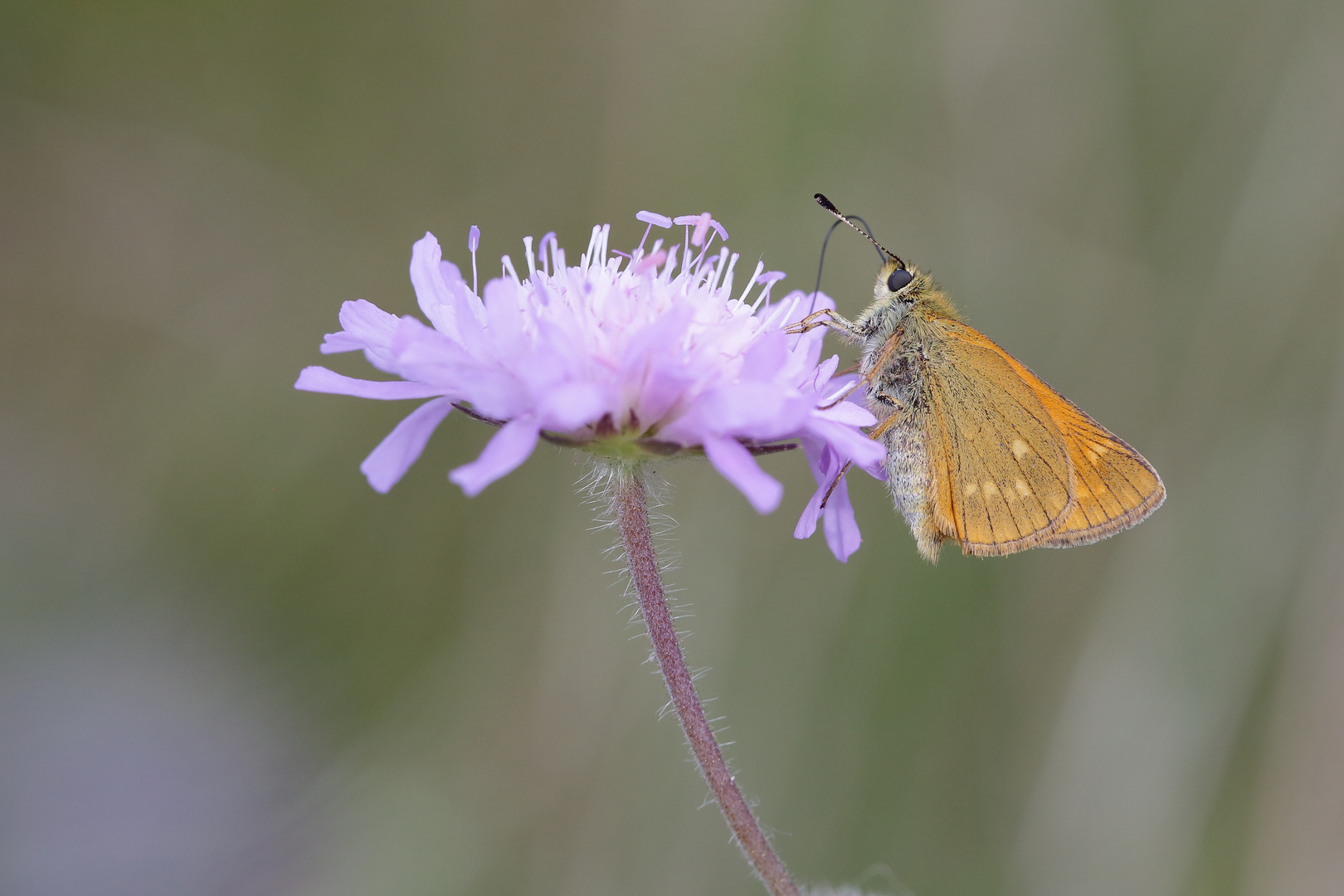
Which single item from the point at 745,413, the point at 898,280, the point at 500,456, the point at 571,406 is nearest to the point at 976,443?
the point at 898,280

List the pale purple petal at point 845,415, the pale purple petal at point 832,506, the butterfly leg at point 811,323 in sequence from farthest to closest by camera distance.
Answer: the butterfly leg at point 811,323 → the pale purple petal at point 832,506 → the pale purple petal at point 845,415

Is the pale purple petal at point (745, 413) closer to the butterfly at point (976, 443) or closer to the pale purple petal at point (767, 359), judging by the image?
the pale purple petal at point (767, 359)

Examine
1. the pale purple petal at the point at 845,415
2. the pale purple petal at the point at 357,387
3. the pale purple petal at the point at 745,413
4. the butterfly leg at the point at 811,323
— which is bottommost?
the pale purple petal at the point at 357,387

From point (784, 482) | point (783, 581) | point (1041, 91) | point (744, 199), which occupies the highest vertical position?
point (1041, 91)

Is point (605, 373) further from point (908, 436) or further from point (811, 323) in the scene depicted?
point (908, 436)

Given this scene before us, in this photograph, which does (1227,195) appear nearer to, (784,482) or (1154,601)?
(1154,601)

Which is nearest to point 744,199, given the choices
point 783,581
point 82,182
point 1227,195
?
point 783,581

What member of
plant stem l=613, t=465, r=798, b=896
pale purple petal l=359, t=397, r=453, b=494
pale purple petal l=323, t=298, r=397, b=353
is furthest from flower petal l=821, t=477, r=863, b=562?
pale purple petal l=323, t=298, r=397, b=353

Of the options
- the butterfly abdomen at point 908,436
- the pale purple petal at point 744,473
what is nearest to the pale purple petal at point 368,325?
the pale purple petal at point 744,473

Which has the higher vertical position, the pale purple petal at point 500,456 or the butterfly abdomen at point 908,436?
the butterfly abdomen at point 908,436
